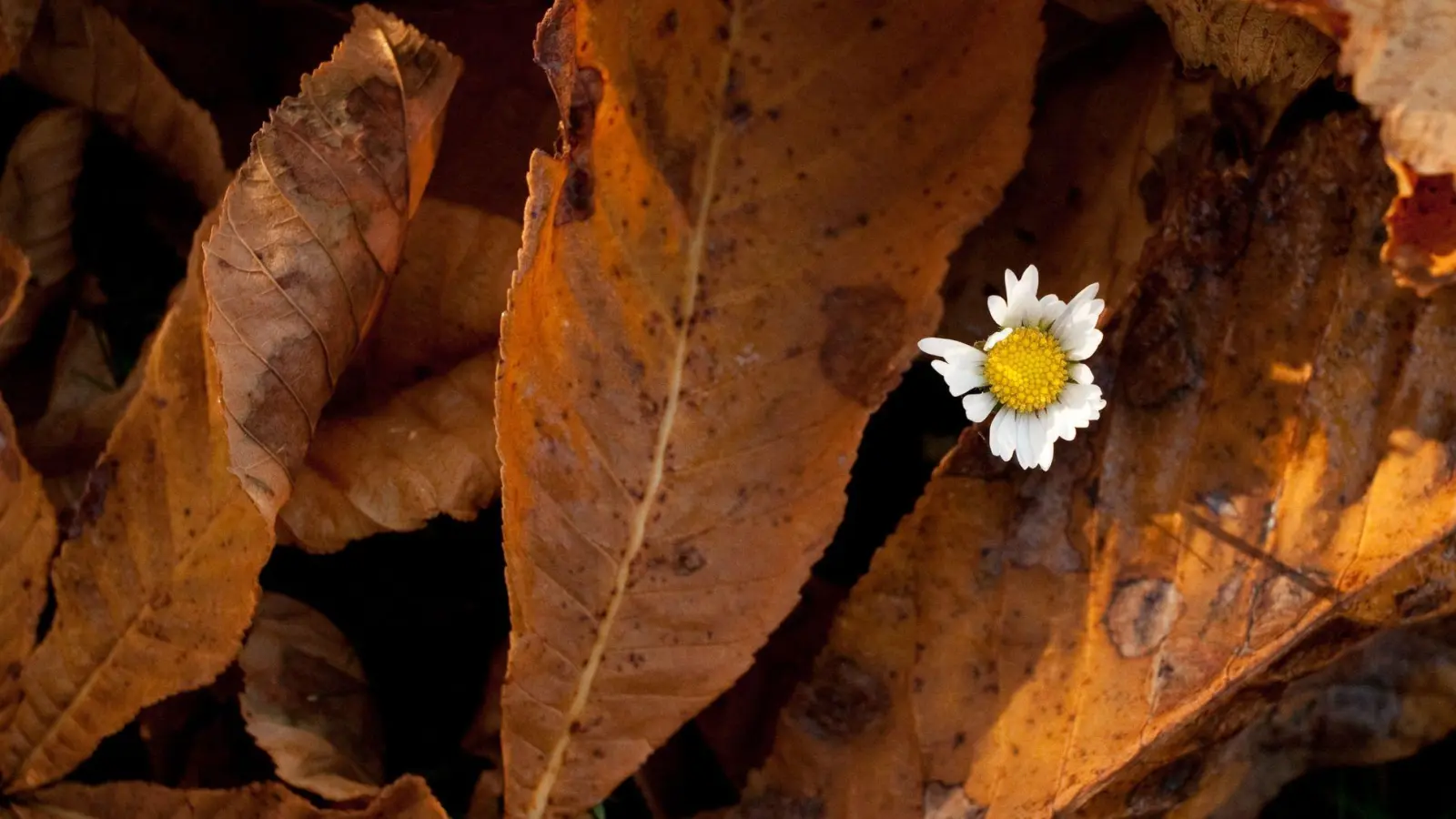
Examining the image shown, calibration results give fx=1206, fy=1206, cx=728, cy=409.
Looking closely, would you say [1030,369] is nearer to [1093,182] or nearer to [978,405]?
[978,405]

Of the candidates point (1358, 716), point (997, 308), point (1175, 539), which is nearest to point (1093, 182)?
point (997, 308)

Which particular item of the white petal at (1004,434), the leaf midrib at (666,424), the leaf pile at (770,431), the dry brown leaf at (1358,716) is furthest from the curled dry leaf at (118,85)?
the dry brown leaf at (1358,716)

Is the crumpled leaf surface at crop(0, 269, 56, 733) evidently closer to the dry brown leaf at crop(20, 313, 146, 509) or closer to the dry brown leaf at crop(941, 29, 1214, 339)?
the dry brown leaf at crop(20, 313, 146, 509)

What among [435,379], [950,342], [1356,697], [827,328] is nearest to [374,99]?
[435,379]

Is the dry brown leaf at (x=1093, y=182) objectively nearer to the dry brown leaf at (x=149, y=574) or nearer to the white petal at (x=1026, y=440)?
the white petal at (x=1026, y=440)

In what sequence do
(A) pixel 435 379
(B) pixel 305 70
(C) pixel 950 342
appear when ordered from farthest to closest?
(B) pixel 305 70 < (A) pixel 435 379 < (C) pixel 950 342

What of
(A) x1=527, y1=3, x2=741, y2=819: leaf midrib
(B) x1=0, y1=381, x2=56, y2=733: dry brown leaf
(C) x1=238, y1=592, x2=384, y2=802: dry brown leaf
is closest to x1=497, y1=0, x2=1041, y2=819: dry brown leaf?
(A) x1=527, y1=3, x2=741, y2=819: leaf midrib

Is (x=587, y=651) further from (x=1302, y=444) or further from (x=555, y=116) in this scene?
(x=1302, y=444)
